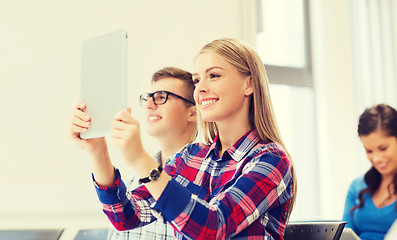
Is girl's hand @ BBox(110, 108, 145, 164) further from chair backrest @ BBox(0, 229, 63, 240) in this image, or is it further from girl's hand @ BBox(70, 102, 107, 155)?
chair backrest @ BBox(0, 229, 63, 240)

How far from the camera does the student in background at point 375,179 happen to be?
263 cm

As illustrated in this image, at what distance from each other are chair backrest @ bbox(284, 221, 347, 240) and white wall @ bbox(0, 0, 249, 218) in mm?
1487

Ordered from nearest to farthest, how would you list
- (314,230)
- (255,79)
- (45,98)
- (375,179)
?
(314,230), (255,79), (45,98), (375,179)

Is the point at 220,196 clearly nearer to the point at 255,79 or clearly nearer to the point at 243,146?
the point at 243,146

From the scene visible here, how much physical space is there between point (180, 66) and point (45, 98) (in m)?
0.86

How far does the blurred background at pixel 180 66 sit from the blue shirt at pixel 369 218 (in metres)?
1.08

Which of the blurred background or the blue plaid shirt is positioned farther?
the blurred background

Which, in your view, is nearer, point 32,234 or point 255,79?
point 255,79

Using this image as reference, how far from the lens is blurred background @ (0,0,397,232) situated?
2531mm

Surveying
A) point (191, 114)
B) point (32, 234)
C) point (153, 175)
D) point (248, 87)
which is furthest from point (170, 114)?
point (153, 175)

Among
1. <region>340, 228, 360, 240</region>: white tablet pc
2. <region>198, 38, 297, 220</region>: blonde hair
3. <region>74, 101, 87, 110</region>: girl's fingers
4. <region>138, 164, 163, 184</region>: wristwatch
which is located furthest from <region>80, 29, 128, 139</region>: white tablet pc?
<region>340, 228, 360, 240</region>: white tablet pc

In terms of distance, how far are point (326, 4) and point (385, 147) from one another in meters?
1.69

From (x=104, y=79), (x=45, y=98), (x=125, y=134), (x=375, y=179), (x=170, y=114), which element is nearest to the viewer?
(x=125, y=134)

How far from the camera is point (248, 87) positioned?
4.79 ft
